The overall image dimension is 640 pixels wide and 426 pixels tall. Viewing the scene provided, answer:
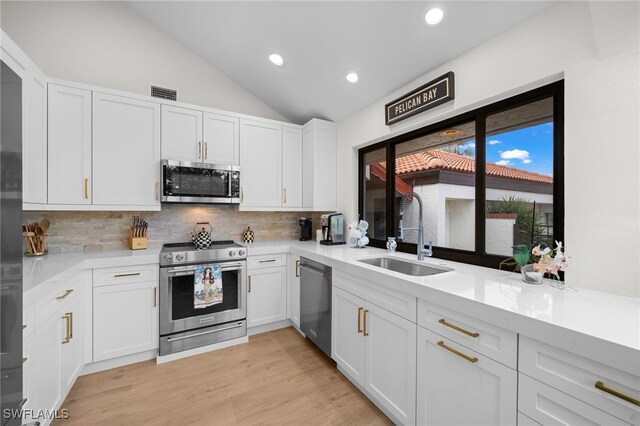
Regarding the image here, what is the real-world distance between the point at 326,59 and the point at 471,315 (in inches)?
93.3

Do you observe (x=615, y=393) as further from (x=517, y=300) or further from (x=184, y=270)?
(x=184, y=270)

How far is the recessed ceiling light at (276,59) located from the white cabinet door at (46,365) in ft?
8.89

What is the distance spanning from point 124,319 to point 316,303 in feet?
5.36

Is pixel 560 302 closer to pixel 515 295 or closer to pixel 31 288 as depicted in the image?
pixel 515 295

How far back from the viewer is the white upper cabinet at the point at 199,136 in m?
2.71

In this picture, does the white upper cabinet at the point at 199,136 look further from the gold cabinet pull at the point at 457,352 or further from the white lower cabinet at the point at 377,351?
the gold cabinet pull at the point at 457,352

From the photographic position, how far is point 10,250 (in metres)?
0.76

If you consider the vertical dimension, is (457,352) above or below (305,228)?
below

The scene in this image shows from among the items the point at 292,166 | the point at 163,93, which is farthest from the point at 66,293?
the point at 292,166

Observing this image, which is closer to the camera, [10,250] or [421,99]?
[10,250]

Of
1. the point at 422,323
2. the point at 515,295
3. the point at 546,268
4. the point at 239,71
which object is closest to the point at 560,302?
the point at 515,295

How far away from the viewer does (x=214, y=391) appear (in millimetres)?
1985

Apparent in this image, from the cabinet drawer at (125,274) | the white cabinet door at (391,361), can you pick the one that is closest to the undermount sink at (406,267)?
the white cabinet door at (391,361)

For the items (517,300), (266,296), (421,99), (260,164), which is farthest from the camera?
(260,164)
